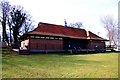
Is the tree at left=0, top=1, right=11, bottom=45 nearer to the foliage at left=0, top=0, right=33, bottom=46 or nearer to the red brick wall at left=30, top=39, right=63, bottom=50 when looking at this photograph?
the foliage at left=0, top=0, right=33, bottom=46

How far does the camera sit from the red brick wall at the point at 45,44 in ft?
111

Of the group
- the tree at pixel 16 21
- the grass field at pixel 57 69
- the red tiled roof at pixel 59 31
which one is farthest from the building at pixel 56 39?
the grass field at pixel 57 69

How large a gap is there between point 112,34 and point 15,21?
28.5m

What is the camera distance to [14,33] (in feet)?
156

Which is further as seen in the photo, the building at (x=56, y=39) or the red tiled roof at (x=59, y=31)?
the red tiled roof at (x=59, y=31)

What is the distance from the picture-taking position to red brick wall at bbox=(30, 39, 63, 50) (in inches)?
1329

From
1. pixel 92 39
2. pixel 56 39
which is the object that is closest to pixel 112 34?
pixel 92 39

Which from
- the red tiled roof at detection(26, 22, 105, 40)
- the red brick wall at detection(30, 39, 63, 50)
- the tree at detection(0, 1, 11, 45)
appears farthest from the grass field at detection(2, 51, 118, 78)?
the tree at detection(0, 1, 11, 45)

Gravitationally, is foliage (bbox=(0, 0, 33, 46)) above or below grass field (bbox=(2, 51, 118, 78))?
above

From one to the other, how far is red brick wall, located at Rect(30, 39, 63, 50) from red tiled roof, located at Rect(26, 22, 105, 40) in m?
1.36

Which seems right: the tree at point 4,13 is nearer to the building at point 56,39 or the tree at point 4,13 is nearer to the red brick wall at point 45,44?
the building at point 56,39

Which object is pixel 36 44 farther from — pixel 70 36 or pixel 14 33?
pixel 14 33

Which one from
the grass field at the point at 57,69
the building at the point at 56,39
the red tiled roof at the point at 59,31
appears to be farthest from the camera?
the red tiled roof at the point at 59,31

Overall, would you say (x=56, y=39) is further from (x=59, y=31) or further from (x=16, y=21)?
(x=16, y=21)
